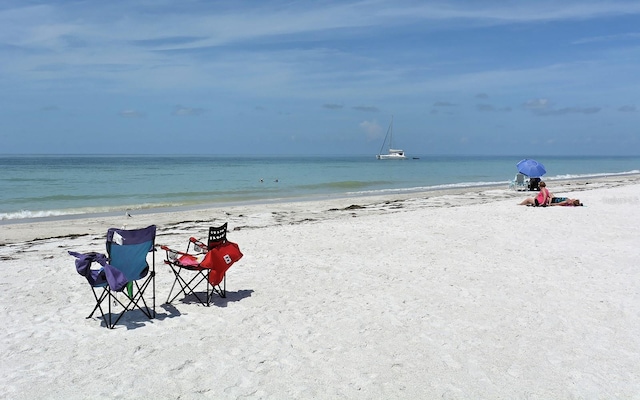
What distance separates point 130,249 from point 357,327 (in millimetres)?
2441

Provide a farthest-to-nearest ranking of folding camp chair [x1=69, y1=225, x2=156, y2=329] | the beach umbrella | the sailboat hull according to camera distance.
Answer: the sailboat hull < the beach umbrella < folding camp chair [x1=69, y1=225, x2=156, y2=329]

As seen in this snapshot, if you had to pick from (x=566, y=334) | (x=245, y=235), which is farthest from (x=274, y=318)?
(x=245, y=235)

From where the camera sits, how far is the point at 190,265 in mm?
6086

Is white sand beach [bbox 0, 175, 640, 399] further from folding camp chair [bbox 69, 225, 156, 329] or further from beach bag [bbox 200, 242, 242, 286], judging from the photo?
folding camp chair [bbox 69, 225, 156, 329]

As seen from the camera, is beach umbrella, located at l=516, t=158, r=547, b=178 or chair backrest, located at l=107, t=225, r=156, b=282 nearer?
chair backrest, located at l=107, t=225, r=156, b=282

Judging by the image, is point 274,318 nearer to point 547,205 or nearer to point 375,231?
point 375,231

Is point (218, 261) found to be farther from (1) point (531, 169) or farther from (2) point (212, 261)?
(1) point (531, 169)

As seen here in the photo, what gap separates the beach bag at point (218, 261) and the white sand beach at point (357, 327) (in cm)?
34

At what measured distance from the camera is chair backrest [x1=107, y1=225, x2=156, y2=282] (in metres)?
5.41

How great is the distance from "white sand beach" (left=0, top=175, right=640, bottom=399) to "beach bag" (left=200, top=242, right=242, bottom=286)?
34cm

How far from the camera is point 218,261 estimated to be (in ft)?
20.2

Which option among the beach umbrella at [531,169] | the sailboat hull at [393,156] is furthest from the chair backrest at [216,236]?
the sailboat hull at [393,156]

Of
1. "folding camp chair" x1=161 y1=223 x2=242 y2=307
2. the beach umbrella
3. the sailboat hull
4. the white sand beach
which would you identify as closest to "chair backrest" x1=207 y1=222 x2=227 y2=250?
"folding camp chair" x1=161 y1=223 x2=242 y2=307

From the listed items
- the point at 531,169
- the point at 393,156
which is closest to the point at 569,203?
the point at 531,169
